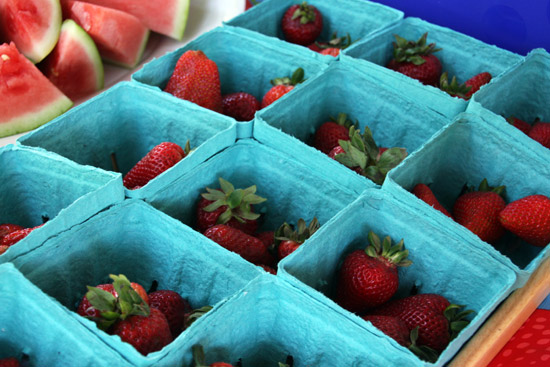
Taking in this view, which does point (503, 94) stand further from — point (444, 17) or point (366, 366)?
point (366, 366)

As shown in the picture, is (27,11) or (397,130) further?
(27,11)

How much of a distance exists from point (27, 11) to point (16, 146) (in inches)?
26.1

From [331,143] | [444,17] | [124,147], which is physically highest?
[444,17]

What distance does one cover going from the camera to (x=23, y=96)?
5.37 feet

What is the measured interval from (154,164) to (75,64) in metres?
0.64

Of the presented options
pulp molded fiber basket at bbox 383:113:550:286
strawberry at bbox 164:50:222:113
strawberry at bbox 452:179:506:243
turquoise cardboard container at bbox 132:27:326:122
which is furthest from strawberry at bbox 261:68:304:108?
strawberry at bbox 452:179:506:243

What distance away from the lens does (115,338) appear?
90 cm

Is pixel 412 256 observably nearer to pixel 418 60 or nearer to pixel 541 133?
pixel 541 133

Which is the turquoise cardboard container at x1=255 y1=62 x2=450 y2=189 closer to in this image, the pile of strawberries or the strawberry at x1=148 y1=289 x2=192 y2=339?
the pile of strawberries

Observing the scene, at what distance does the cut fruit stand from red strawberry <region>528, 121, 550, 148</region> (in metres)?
1.23

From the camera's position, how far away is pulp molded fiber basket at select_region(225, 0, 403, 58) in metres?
1.85

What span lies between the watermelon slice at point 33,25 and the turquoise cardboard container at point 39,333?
947 mm

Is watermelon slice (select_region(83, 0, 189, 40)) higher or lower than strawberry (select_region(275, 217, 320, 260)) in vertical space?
lower

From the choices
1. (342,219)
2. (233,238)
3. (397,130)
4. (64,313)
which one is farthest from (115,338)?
(397,130)
